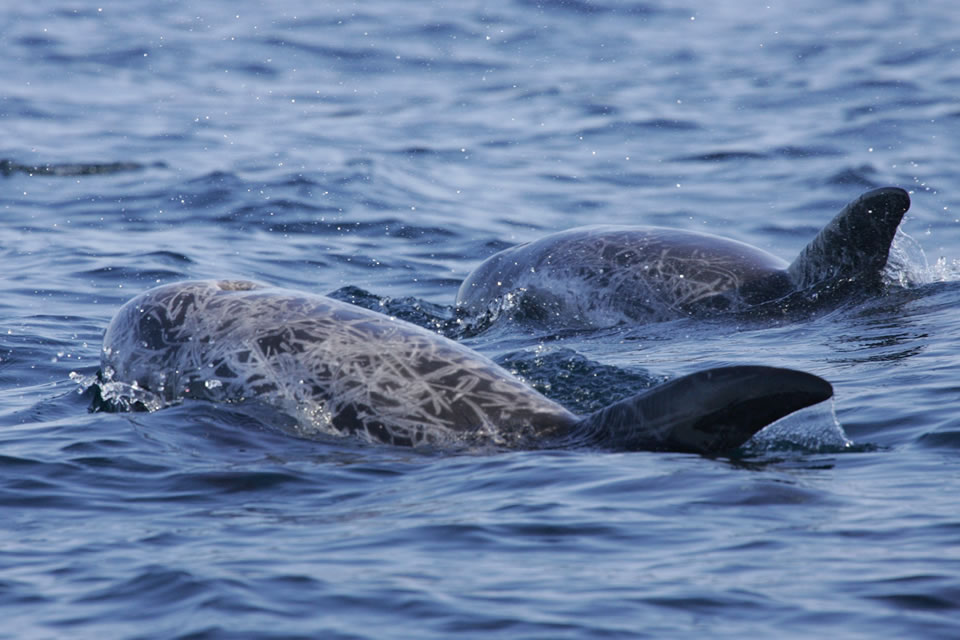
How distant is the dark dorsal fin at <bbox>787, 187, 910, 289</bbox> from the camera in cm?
1074

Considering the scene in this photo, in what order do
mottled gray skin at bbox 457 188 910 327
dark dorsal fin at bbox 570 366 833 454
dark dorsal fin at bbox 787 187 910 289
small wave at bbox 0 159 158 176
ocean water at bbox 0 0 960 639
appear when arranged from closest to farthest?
ocean water at bbox 0 0 960 639
dark dorsal fin at bbox 570 366 833 454
dark dorsal fin at bbox 787 187 910 289
mottled gray skin at bbox 457 188 910 327
small wave at bbox 0 159 158 176

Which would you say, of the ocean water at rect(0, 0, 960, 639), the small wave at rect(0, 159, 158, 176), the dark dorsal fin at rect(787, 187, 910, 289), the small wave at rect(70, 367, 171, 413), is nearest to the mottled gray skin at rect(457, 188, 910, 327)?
the dark dorsal fin at rect(787, 187, 910, 289)

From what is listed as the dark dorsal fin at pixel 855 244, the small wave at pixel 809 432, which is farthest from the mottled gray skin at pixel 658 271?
the small wave at pixel 809 432

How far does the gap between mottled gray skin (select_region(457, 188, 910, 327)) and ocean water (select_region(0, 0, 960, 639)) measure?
0.42 m

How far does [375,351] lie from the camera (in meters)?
7.99

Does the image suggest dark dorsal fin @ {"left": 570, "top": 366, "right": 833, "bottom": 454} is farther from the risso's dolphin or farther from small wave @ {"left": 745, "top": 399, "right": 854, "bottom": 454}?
small wave @ {"left": 745, "top": 399, "right": 854, "bottom": 454}

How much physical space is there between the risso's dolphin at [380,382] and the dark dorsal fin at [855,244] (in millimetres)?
4016

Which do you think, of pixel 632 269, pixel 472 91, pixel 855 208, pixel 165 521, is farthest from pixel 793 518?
pixel 472 91

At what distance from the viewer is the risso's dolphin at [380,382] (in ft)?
22.6

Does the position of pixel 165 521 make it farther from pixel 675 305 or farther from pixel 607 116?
pixel 607 116

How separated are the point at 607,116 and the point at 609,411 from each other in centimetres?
1708

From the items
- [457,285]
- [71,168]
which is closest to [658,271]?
[457,285]

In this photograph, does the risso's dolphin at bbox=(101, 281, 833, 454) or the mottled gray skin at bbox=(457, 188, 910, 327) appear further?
the mottled gray skin at bbox=(457, 188, 910, 327)

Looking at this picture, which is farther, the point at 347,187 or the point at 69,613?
the point at 347,187
